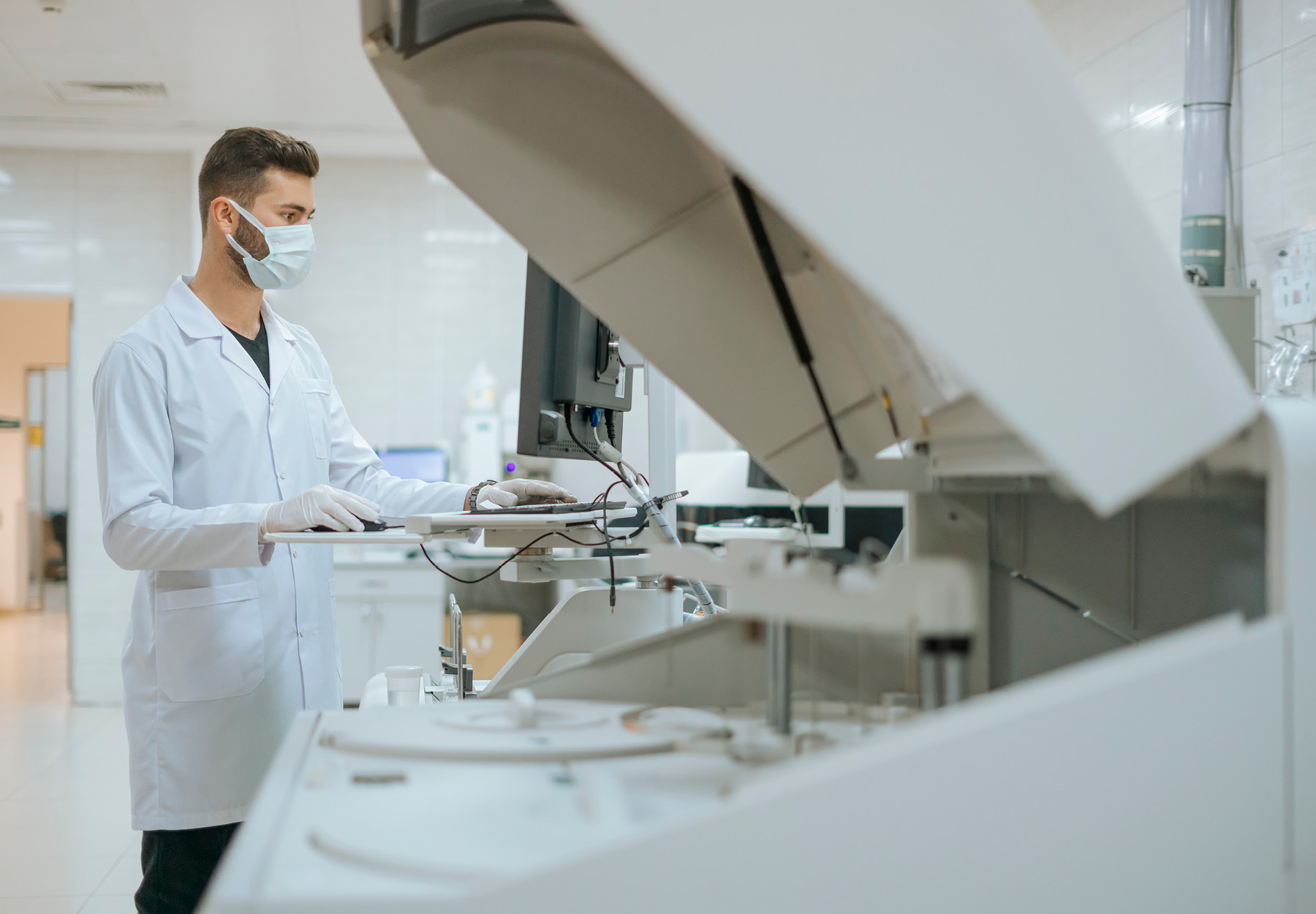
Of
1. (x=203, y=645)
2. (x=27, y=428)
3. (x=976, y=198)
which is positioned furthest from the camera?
(x=27, y=428)

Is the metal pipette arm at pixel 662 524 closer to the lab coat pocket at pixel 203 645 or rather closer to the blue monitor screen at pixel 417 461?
the lab coat pocket at pixel 203 645

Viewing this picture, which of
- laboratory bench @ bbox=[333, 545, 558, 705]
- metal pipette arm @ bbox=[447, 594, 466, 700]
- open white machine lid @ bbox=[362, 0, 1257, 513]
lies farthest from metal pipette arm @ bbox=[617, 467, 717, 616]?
laboratory bench @ bbox=[333, 545, 558, 705]

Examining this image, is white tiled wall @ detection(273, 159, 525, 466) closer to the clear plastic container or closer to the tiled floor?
the tiled floor

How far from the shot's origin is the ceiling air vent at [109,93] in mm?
4629

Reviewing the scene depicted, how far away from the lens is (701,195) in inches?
37.7

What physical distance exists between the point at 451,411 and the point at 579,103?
4.79 meters

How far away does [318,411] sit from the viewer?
6.15 feet

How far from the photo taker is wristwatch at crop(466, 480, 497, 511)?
5.41ft

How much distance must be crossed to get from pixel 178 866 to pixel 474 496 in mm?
744

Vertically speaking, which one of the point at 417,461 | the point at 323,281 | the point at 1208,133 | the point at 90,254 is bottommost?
the point at 417,461

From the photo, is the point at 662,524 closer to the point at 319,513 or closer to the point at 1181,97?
the point at 319,513

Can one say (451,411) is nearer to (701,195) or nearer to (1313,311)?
(1313,311)

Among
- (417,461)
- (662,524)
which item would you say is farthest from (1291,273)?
(417,461)

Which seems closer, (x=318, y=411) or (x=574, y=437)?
(x=574, y=437)
